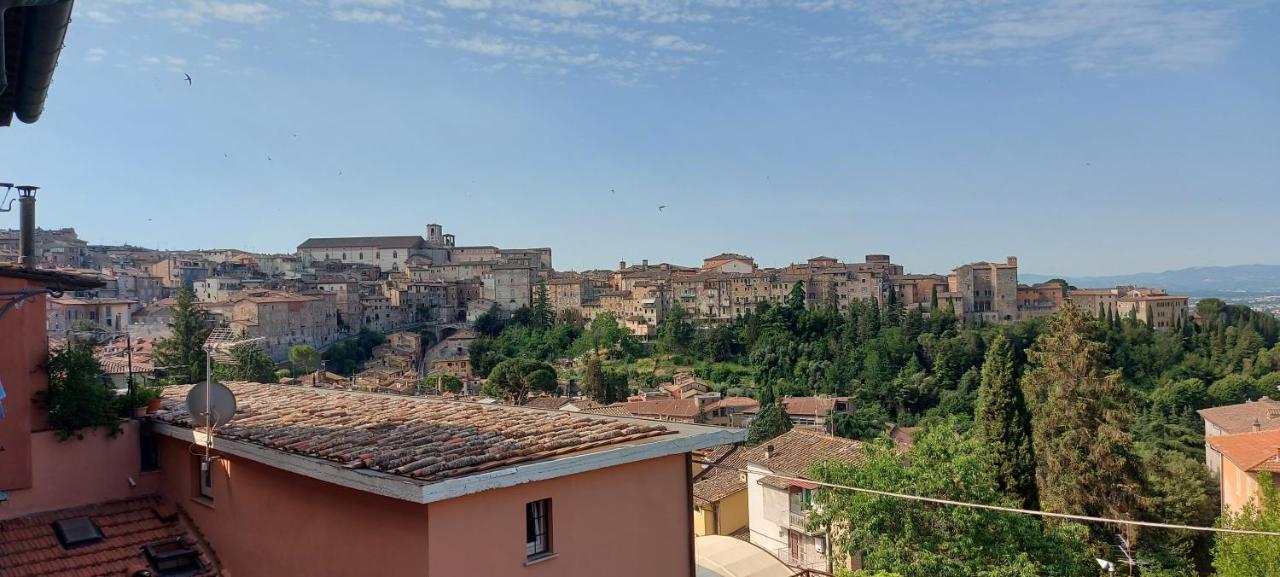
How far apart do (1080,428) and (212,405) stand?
56.9 ft

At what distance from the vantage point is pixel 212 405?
5797mm

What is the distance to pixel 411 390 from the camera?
42125 millimetres

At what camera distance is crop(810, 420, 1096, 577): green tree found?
11.4 metres

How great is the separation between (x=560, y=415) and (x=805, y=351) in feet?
198

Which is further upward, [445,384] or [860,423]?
[445,384]

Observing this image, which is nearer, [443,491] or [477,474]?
[443,491]

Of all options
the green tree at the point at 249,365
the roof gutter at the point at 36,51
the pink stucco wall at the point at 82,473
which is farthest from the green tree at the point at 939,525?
the green tree at the point at 249,365

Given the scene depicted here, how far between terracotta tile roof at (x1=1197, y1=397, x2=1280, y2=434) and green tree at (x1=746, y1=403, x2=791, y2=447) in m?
17.7

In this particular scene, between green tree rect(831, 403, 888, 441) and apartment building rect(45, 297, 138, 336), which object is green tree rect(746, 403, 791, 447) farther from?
apartment building rect(45, 297, 138, 336)

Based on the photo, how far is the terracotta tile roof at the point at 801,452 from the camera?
62.0 ft

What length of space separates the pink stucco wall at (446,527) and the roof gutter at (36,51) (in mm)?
2527

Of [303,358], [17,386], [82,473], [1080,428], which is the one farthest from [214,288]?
[17,386]

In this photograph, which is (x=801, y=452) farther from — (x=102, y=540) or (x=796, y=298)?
(x=796, y=298)

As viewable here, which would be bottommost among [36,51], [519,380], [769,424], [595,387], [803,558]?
[769,424]
